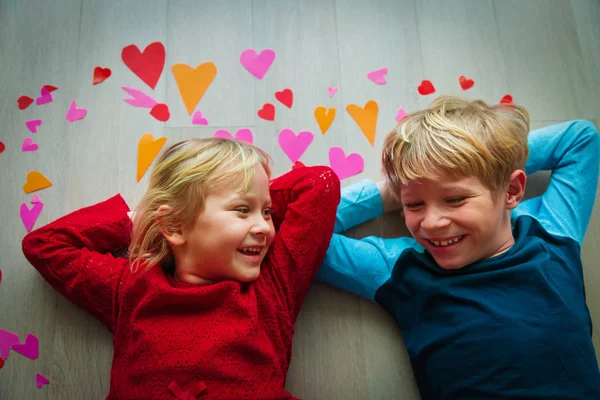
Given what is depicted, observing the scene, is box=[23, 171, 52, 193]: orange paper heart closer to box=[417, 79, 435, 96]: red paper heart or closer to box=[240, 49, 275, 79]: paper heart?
box=[240, 49, 275, 79]: paper heart

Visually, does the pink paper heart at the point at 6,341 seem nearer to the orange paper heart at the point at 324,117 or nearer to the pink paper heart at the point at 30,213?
the pink paper heart at the point at 30,213

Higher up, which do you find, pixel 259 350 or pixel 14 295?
pixel 14 295

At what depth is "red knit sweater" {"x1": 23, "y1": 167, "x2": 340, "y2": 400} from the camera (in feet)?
3.16

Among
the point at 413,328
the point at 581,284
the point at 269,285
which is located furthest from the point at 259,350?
the point at 581,284

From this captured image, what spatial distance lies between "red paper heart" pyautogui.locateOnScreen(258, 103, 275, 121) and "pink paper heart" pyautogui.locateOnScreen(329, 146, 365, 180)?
0.66 feet

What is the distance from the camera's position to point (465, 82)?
56.6 inches

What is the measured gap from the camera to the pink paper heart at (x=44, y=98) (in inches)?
52.9

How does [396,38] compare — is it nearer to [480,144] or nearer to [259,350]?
[480,144]

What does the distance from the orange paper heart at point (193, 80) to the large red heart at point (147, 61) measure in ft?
0.17

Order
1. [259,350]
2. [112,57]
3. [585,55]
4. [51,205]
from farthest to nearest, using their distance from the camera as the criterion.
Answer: [585,55] < [112,57] < [51,205] < [259,350]

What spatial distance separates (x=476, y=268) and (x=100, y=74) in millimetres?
1176

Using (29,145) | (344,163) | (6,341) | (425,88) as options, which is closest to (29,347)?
(6,341)

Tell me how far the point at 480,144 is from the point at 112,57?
3.54ft

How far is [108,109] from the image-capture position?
1.35 m
